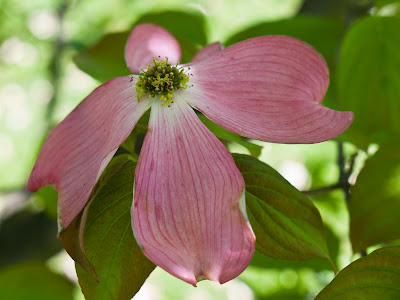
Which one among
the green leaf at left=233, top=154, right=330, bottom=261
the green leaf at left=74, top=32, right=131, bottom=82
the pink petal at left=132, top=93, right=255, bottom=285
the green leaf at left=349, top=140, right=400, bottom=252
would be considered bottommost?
the green leaf at left=349, top=140, right=400, bottom=252

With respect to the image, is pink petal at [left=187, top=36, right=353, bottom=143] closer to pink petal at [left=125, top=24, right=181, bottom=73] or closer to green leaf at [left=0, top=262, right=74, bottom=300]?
pink petal at [left=125, top=24, right=181, bottom=73]

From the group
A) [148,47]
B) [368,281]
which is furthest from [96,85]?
[368,281]

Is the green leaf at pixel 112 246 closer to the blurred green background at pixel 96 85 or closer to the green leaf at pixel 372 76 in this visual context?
the blurred green background at pixel 96 85

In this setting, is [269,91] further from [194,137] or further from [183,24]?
[183,24]

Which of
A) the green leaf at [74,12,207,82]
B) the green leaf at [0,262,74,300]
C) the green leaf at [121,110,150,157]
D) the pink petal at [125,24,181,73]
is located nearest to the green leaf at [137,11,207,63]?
the green leaf at [74,12,207,82]

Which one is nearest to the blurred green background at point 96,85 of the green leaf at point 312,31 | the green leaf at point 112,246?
the green leaf at point 312,31

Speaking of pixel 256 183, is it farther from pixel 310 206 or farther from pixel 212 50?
pixel 212 50

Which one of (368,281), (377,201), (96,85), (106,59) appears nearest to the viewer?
(368,281)
